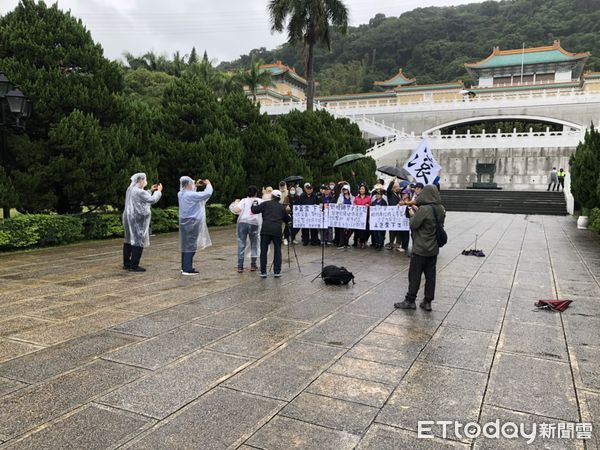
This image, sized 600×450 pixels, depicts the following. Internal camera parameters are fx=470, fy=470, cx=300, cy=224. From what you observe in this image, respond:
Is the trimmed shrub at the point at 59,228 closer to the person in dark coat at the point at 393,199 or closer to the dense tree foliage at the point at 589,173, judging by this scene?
the person in dark coat at the point at 393,199

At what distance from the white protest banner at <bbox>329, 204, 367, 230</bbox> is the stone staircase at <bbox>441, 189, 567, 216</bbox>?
1818 centimetres

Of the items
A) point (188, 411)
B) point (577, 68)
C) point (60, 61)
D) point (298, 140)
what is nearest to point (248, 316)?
point (188, 411)

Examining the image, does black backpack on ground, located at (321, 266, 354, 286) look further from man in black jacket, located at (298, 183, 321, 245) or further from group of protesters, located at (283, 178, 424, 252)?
man in black jacket, located at (298, 183, 321, 245)

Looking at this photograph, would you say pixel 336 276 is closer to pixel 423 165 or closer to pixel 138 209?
pixel 138 209

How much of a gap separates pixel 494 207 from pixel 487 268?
1998 centimetres

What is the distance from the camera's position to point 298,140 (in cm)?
2148

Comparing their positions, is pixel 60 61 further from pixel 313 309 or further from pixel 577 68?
pixel 577 68

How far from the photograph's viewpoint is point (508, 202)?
27406mm

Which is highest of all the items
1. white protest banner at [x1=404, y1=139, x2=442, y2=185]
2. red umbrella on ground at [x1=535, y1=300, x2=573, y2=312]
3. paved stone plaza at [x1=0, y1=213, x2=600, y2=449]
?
white protest banner at [x1=404, y1=139, x2=442, y2=185]

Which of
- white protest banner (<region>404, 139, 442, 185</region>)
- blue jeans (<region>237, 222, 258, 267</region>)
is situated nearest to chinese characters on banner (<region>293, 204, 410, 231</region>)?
white protest banner (<region>404, 139, 442, 185</region>)

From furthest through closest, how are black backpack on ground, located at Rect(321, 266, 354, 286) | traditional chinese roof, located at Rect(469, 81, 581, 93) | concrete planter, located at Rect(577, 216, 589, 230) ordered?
traditional chinese roof, located at Rect(469, 81, 581, 93)
concrete planter, located at Rect(577, 216, 589, 230)
black backpack on ground, located at Rect(321, 266, 354, 286)

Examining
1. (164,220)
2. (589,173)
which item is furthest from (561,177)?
(164,220)

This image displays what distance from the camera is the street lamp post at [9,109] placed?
30.2ft

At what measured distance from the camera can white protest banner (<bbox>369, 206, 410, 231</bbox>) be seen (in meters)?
10.7
